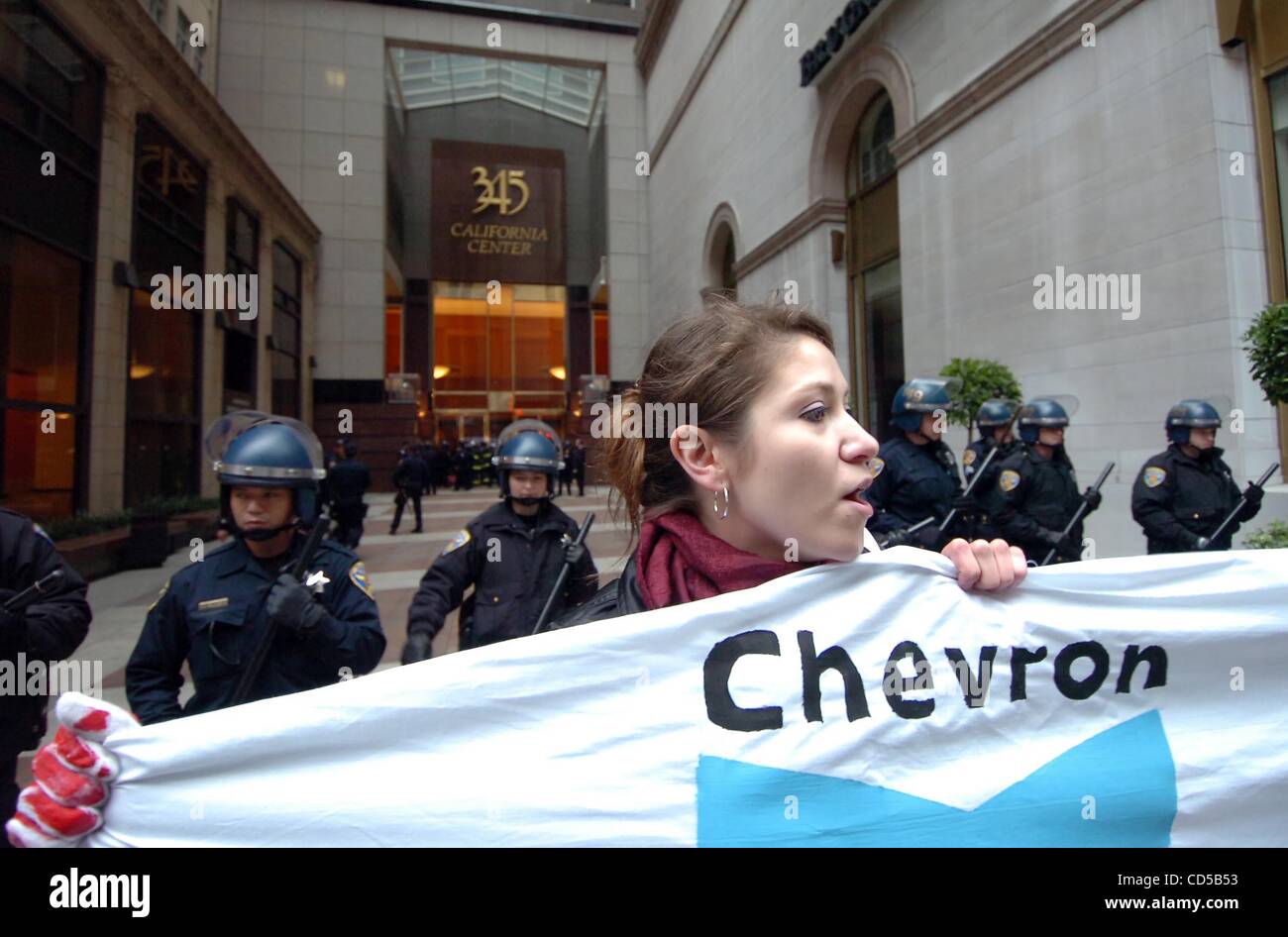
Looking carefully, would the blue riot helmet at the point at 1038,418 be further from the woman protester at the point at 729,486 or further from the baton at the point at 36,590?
the baton at the point at 36,590

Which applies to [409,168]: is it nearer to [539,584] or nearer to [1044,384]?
[1044,384]

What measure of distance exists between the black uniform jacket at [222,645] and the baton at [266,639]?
0.17ft

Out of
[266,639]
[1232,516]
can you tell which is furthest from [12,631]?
[1232,516]

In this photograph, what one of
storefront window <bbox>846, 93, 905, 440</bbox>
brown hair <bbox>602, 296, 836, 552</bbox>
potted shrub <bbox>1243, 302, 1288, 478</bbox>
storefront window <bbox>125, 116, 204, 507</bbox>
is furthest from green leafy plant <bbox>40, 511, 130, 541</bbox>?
storefront window <bbox>846, 93, 905, 440</bbox>

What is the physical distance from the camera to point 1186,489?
5301 mm

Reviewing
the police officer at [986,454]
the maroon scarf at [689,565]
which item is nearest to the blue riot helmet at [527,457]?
the maroon scarf at [689,565]

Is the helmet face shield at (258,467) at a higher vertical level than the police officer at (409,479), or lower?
lower

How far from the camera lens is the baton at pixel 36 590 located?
2.57 m

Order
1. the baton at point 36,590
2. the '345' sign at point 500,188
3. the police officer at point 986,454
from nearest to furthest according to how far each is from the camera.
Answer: the baton at point 36,590, the police officer at point 986,454, the '345' sign at point 500,188

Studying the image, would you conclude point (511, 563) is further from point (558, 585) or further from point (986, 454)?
point (986, 454)

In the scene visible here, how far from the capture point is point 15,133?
9453mm

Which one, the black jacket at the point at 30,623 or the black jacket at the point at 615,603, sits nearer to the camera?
the black jacket at the point at 615,603
